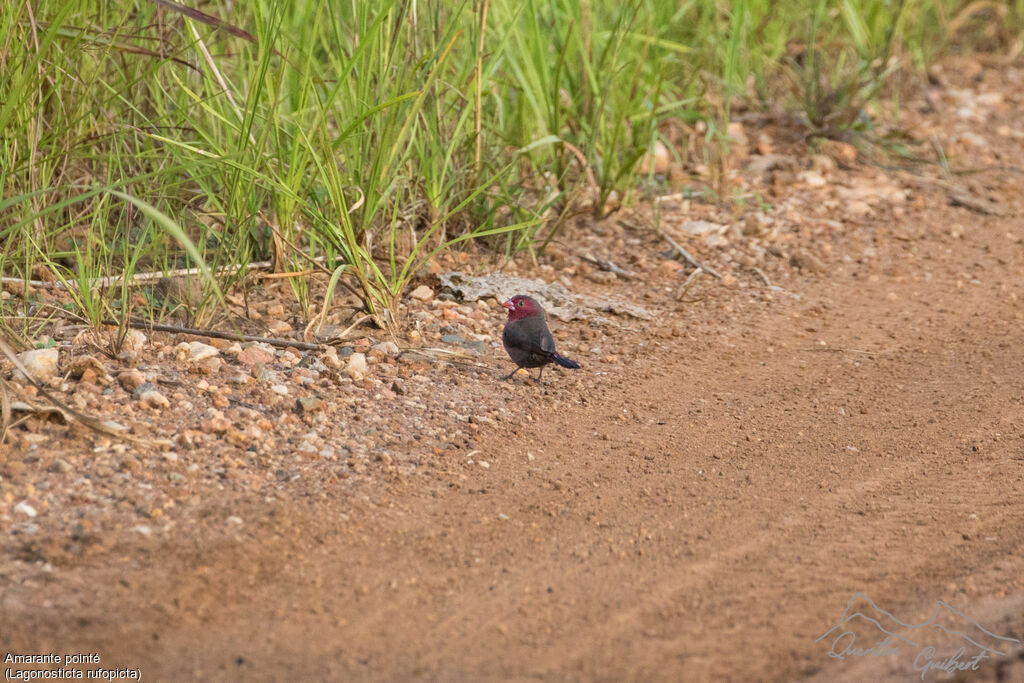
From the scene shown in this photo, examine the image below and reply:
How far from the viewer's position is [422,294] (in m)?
3.79

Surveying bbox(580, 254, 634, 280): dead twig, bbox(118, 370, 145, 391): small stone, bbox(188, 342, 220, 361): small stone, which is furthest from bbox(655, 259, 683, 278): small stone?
bbox(118, 370, 145, 391): small stone

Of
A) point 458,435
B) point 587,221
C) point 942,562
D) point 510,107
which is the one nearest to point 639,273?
point 587,221

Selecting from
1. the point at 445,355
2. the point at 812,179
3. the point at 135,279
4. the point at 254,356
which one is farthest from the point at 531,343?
the point at 812,179

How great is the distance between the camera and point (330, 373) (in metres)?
3.14

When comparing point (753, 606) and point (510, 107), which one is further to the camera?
point (510, 107)

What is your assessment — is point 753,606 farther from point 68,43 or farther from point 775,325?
point 68,43

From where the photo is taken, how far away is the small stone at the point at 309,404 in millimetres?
2885

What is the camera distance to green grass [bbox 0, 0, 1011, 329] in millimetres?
3031

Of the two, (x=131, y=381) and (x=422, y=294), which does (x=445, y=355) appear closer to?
(x=422, y=294)

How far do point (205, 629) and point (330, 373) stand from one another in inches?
50.1

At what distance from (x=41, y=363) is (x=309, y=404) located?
2.52ft

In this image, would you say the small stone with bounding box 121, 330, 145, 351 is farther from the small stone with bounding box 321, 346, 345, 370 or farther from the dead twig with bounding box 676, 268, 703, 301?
the dead twig with bounding box 676, 268, 703, 301

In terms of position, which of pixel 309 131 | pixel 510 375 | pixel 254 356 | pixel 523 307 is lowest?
pixel 510 375

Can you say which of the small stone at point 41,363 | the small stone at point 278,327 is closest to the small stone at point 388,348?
the small stone at point 278,327
